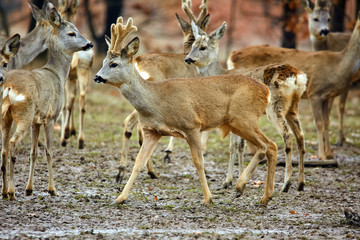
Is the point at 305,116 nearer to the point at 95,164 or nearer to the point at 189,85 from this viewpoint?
the point at 95,164

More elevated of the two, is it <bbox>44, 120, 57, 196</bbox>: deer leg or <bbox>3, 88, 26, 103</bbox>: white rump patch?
<bbox>3, 88, 26, 103</bbox>: white rump patch

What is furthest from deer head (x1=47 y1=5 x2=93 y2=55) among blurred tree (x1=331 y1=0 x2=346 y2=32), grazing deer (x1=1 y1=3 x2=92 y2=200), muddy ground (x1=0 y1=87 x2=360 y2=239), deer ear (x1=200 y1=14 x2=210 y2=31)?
blurred tree (x1=331 y1=0 x2=346 y2=32)

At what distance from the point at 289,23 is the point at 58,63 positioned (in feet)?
30.2

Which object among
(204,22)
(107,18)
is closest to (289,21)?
(204,22)

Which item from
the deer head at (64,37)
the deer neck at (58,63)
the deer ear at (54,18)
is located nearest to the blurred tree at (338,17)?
the deer head at (64,37)

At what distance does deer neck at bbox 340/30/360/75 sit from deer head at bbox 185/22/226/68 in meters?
A: 2.50

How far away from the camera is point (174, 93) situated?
7113mm

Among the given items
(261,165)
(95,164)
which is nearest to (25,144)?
(95,164)

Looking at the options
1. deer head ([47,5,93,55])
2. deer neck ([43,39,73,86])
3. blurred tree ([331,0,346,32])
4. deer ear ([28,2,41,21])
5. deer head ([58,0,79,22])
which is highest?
blurred tree ([331,0,346,32])

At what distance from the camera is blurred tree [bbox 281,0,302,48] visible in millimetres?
15752

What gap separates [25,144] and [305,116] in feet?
24.8

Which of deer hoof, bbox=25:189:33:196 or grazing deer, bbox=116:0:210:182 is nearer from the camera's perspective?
deer hoof, bbox=25:189:33:196

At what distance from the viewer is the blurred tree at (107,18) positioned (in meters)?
21.0

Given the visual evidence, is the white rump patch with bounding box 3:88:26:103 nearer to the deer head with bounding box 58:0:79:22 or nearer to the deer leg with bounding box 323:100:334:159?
the deer head with bounding box 58:0:79:22
